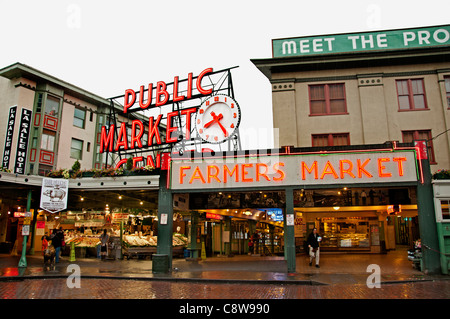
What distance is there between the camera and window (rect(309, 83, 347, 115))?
73.1 ft

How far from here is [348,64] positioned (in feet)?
73.2

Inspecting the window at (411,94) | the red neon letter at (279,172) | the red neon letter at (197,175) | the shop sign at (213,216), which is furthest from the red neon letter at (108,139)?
the window at (411,94)

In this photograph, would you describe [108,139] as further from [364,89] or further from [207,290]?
[207,290]

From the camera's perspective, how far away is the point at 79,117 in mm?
35938

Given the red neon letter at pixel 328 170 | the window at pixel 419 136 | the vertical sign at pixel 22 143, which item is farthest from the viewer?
the vertical sign at pixel 22 143

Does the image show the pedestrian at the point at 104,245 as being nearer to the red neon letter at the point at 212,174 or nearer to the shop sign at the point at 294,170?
the shop sign at the point at 294,170

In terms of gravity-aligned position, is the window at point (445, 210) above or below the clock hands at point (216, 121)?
below

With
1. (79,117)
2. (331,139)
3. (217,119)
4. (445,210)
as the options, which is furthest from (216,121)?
(79,117)

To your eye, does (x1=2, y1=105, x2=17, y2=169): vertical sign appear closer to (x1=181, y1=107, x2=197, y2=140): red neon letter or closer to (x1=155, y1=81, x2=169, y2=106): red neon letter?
(x1=155, y1=81, x2=169, y2=106): red neon letter

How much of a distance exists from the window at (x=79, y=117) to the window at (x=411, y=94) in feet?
91.4

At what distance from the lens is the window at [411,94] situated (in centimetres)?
2175

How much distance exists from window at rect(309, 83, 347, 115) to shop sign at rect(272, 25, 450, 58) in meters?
2.21

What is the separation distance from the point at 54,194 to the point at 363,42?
1973 centimetres
